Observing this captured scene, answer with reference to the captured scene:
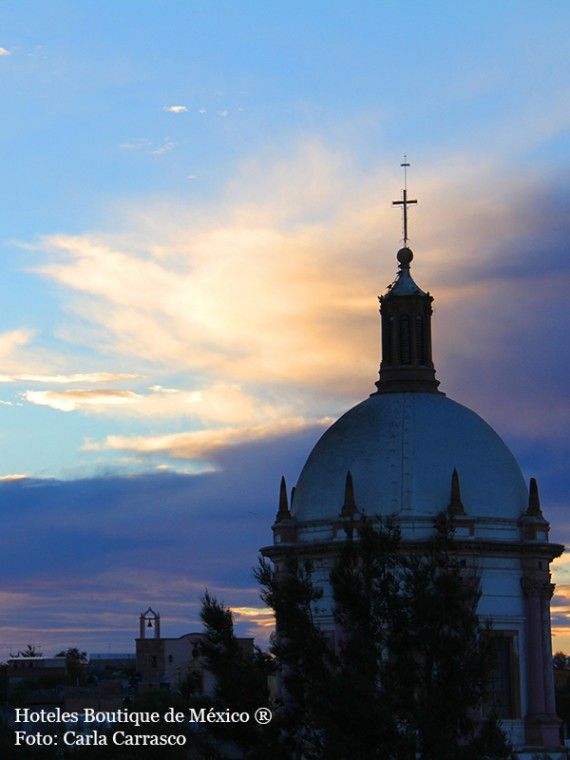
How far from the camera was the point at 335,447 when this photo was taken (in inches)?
2729

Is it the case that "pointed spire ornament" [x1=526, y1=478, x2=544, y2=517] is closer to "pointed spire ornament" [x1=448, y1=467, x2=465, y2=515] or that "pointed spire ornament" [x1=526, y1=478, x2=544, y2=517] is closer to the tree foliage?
"pointed spire ornament" [x1=448, y1=467, x2=465, y2=515]

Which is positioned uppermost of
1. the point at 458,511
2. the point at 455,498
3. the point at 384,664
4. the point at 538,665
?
the point at 455,498

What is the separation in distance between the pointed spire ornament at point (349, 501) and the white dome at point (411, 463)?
1.62ft

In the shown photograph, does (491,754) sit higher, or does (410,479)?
(410,479)

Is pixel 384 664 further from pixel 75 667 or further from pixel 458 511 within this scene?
pixel 75 667

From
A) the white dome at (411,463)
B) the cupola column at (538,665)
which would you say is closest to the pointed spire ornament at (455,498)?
the white dome at (411,463)

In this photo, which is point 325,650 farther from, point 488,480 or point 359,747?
point 488,480

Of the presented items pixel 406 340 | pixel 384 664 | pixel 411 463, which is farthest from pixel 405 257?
pixel 384 664

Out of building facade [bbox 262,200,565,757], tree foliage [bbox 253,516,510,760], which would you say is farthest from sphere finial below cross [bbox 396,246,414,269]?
tree foliage [bbox 253,516,510,760]

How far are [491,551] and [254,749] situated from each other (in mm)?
24054

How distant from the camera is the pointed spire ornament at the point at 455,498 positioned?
66000 mm

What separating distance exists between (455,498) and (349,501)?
3.84 meters

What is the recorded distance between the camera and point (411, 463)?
6744cm

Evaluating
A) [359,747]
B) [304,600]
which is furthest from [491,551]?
[359,747]
